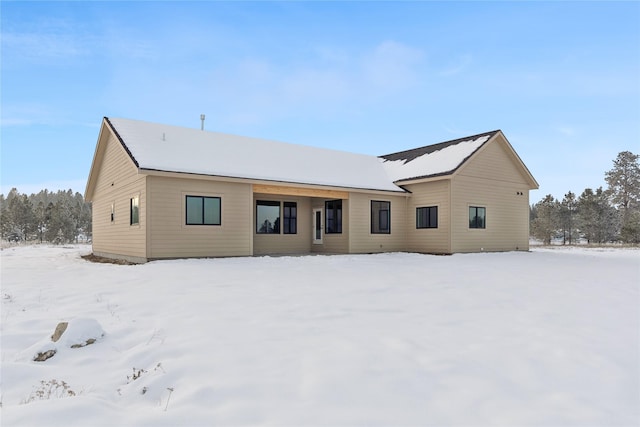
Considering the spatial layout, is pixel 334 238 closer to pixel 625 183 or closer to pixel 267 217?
pixel 267 217

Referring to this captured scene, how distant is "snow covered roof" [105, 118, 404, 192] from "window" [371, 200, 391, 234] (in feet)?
2.55

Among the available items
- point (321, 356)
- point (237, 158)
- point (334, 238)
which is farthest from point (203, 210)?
point (321, 356)

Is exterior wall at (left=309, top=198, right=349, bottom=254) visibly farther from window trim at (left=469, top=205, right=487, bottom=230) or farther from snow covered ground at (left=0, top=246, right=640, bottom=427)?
snow covered ground at (left=0, top=246, right=640, bottom=427)

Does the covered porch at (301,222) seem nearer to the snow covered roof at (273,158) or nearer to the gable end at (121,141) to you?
the snow covered roof at (273,158)

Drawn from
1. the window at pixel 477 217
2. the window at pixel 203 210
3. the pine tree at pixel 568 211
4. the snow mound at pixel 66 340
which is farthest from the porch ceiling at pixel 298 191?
the pine tree at pixel 568 211

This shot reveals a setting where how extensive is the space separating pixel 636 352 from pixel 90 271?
37.8 feet

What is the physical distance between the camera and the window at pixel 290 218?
17141 millimetres

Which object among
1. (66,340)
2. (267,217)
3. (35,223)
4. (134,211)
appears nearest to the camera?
(66,340)

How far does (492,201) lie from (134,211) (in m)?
15.0

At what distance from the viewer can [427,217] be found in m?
16.8

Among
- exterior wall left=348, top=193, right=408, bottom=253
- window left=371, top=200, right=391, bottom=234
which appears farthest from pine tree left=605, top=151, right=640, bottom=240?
window left=371, top=200, right=391, bottom=234

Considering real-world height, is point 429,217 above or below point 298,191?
below

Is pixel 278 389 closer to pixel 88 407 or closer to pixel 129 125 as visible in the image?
pixel 88 407

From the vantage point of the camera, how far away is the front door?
17.5 m
